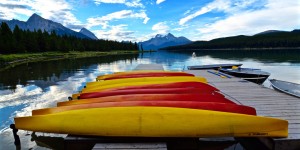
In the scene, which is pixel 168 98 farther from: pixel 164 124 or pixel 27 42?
pixel 27 42


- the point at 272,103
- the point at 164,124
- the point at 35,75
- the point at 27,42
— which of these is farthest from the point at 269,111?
the point at 27,42

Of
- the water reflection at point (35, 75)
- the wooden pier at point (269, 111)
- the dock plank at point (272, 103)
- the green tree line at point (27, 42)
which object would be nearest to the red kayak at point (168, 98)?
the dock plank at point (272, 103)

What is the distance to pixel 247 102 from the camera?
28.7ft

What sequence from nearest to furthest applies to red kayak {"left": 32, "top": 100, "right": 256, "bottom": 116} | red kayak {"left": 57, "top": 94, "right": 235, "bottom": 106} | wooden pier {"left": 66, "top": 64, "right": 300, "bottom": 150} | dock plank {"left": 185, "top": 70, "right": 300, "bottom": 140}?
wooden pier {"left": 66, "top": 64, "right": 300, "bottom": 150} < dock plank {"left": 185, "top": 70, "right": 300, "bottom": 140} < red kayak {"left": 32, "top": 100, "right": 256, "bottom": 116} < red kayak {"left": 57, "top": 94, "right": 235, "bottom": 106}

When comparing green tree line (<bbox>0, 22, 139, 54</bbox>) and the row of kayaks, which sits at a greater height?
green tree line (<bbox>0, 22, 139, 54</bbox>)

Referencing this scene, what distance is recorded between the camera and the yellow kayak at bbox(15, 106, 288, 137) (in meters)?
5.74

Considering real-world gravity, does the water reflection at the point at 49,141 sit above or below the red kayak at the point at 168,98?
below

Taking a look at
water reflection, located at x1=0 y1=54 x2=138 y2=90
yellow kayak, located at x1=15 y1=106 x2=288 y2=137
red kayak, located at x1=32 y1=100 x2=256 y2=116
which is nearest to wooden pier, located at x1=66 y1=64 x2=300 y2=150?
yellow kayak, located at x1=15 y1=106 x2=288 y2=137

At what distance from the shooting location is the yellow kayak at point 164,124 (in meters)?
5.74

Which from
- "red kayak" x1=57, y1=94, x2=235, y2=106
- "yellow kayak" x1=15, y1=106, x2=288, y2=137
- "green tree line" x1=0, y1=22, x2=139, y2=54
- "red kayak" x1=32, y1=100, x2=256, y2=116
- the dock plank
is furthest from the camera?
"green tree line" x1=0, y1=22, x2=139, y2=54

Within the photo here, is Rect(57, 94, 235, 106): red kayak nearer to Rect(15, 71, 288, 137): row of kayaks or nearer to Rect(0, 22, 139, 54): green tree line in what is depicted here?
Rect(15, 71, 288, 137): row of kayaks

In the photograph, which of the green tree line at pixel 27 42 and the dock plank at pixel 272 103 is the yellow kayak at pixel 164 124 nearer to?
the dock plank at pixel 272 103

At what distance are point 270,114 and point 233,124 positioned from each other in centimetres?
209

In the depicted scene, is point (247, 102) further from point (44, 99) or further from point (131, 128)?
point (44, 99)
